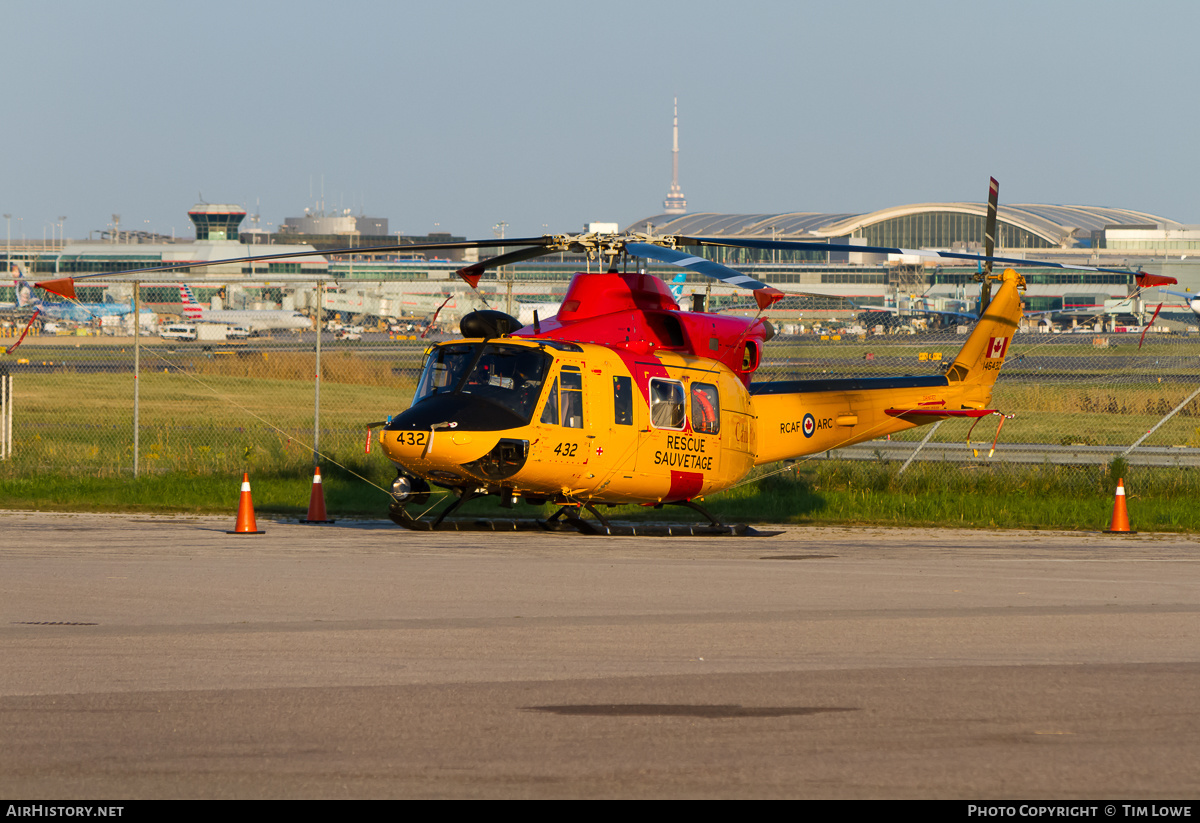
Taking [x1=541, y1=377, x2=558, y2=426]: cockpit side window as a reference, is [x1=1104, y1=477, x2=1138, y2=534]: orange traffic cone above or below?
below

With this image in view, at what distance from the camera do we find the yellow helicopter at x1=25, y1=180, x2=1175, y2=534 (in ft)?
44.8

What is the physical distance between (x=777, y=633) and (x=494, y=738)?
3414 mm

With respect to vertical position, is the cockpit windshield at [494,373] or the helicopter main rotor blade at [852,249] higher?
the helicopter main rotor blade at [852,249]

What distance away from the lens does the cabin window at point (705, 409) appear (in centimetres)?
1530

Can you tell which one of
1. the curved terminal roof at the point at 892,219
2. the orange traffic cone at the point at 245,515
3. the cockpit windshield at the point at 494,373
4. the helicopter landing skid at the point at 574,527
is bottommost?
the helicopter landing skid at the point at 574,527

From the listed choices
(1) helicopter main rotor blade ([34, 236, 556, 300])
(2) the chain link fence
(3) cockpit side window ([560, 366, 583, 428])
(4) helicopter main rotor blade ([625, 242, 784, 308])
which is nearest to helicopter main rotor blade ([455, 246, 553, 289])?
(1) helicopter main rotor blade ([34, 236, 556, 300])

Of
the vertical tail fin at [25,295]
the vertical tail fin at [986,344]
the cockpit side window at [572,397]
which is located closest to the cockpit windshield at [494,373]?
the cockpit side window at [572,397]

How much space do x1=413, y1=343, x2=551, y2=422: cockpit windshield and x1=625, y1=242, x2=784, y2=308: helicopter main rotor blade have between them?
5.35ft

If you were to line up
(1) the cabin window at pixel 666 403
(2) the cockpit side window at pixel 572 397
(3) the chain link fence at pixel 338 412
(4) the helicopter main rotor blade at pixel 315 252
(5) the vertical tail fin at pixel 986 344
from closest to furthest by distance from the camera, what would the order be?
(4) the helicopter main rotor blade at pixel 315 252
(2) the cockpit side window at pixel 572 397
(1) the cabin window at pixel 666 403
(5) the vertical tail fin at pixel 986 344
(3) the chain link fence at pixel 338 412

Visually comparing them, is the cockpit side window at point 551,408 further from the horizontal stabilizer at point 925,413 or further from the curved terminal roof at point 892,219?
the curved terminal roof at point 892,219

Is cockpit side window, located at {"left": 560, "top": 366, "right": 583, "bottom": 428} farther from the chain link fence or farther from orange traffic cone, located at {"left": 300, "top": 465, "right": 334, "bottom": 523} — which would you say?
the chain link fence

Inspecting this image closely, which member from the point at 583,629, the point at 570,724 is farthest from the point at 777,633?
the point at 570,724

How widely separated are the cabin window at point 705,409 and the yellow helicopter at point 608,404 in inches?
0.8

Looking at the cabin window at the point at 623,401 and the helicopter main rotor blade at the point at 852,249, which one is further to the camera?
the cabin window at the point at 623,401
